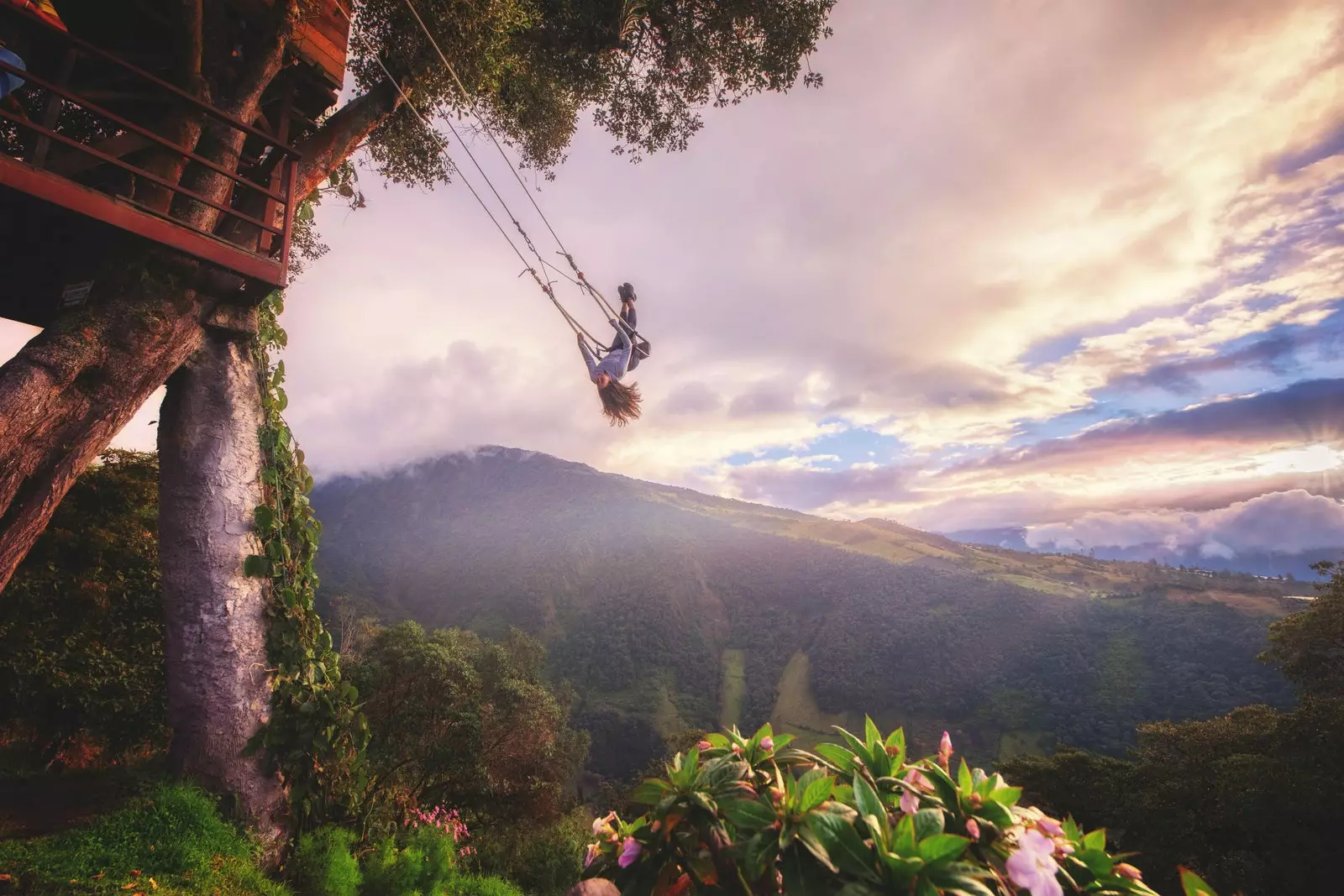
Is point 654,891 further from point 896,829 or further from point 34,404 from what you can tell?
point 34,404

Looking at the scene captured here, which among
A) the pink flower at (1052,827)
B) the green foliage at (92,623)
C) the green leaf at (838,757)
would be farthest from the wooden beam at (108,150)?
the pink flower at (1052,827)

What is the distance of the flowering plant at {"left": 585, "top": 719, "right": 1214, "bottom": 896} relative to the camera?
130 centimetres

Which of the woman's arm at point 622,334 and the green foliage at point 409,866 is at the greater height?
the woman's arm at point 622,334

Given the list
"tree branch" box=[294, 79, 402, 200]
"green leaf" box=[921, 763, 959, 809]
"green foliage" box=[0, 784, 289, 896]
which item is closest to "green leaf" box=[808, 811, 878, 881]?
"green leaf" box=[921, 763, 959, 809]

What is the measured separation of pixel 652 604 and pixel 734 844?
113 meters

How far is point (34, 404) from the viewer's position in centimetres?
382

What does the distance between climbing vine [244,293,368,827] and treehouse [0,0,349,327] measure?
3.43ft

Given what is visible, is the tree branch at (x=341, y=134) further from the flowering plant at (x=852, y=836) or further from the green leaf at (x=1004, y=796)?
the green leaf at (x=1004, y=796)

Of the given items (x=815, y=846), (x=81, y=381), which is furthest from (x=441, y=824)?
(x=815, y=846)

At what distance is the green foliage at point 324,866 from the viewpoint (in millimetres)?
3947

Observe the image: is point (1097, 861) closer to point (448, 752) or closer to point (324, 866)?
point (324, 866)

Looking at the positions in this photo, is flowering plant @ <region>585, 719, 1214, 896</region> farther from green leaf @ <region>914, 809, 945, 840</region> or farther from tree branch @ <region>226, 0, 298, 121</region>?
tree branch @ <region>226, 0, 298, 121</region>

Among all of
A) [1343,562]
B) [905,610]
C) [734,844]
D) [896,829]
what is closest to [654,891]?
[734,844]

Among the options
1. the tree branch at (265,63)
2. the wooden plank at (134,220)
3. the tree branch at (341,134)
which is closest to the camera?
the wooden plank at (134,220)
